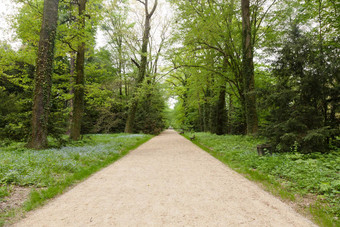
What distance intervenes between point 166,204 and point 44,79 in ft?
24.8

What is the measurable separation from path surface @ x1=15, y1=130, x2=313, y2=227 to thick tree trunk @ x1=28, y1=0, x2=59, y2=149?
4.18m

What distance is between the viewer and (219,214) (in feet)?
9.43

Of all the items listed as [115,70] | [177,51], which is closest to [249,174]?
[177,51]

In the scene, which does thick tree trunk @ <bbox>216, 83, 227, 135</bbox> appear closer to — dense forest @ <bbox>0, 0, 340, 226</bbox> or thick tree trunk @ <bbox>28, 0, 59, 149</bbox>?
dense forest @ <bbox>0, 0, 340, 226</bbox>

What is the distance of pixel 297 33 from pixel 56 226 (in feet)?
29.8

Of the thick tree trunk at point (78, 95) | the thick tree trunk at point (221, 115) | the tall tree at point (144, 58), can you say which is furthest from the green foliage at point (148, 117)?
Answer: the thick tree trunk at point (78, 95)

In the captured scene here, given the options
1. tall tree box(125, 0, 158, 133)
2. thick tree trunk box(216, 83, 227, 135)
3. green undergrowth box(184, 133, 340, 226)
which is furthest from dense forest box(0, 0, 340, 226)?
tall tree box(125, 0, 158, 133)

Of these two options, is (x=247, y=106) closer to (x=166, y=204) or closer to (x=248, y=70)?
(x=248, y=70)

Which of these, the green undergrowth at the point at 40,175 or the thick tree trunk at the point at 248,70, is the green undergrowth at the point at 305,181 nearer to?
the green undergrowth at the point at 40,175

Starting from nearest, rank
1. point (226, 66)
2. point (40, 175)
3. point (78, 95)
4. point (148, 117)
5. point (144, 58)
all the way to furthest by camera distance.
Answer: point (40, 175), point (78, 95), point (226, 66), point (144, 58), point (148, 117)

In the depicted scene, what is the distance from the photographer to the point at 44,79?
24.8 feet

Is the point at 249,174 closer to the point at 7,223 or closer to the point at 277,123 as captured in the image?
the point at 277,123

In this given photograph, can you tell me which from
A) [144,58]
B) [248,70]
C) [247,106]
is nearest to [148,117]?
[144,58]

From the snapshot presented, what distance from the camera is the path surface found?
8.88 ft
